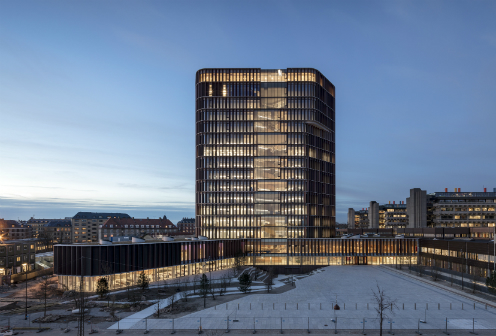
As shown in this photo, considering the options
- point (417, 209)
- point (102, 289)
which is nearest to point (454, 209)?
point (417, 209)

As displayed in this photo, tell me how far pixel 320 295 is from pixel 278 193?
61.9 metres

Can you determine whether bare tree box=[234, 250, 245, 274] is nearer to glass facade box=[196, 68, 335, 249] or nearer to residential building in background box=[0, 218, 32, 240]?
glass facade box=[196, 68, 335, 249]

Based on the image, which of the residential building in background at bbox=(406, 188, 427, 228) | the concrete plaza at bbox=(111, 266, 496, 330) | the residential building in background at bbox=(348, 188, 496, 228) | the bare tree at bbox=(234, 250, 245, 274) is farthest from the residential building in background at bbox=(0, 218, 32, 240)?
the residential building in background at bbox=(348, 188, 496, 228)

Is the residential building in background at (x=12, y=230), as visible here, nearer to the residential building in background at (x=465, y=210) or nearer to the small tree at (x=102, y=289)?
the small tree at (x=102, y=289)

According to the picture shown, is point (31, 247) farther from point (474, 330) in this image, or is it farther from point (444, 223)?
point (444, 223)

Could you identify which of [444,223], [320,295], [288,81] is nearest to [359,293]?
[320,295]

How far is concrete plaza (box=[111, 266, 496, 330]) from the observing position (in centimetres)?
4322

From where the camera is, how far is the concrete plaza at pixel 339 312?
43219 millimetres

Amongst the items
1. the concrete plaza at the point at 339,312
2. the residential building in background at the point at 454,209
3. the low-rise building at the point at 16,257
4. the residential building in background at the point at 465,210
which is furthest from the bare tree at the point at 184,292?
the residential building in background at the point at 465,210

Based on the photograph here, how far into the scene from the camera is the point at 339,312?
162 ft

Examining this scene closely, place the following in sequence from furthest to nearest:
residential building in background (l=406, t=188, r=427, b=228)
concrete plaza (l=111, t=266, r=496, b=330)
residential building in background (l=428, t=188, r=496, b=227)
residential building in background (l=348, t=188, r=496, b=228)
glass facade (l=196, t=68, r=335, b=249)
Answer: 1. residential building in background (l=406, t=188, r=427, b=228)
2. residential building in background (l=348, t=188, r=496, b=228)
3. residential building in background (l=428, t=188, r=496, b=227)
4. glass facade (l=196, t=68, r=335, b=249)
5. concrete plaza (l=111, t=266, r=496, b=330)

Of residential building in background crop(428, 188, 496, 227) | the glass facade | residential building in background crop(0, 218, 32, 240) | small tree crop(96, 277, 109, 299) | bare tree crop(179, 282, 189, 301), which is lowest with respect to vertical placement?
residential building in background crop(0, 218, 32, 240)

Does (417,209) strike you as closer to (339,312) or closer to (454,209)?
(454,209)

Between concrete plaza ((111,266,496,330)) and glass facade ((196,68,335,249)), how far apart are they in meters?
51.9
